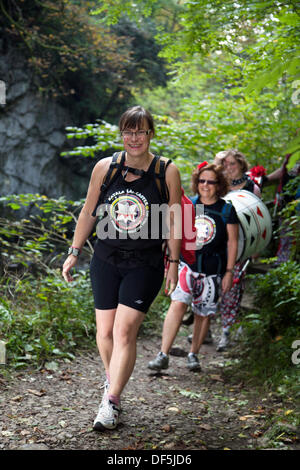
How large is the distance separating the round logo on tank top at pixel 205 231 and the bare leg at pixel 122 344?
61.8 inches

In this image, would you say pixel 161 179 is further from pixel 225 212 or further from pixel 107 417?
pixel 225 212

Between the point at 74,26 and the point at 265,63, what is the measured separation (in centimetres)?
999

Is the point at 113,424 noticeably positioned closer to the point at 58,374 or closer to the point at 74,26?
the point at 58,374

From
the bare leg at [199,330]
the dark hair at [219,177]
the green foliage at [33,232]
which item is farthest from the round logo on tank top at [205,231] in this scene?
the green foliage at [33,232]

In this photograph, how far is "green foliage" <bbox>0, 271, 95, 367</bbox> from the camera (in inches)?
159

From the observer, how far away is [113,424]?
282cm

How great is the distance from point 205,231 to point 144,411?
66.9 inches

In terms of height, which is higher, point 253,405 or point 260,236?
point 260,236

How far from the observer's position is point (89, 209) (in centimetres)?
298

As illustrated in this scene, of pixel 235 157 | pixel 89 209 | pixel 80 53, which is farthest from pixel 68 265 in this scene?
pixel 80 53

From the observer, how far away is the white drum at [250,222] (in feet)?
15.4

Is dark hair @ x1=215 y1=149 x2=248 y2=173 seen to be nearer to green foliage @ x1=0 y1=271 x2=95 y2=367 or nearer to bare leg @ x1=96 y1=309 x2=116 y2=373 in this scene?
green foliage @ x1=0 y1=271 x2=95 y2=367
